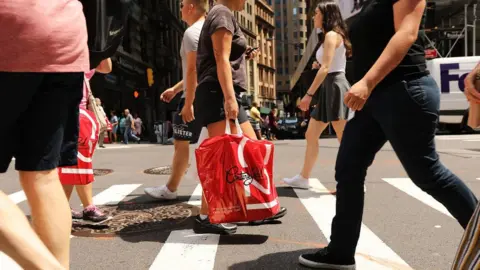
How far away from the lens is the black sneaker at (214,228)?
337 cm

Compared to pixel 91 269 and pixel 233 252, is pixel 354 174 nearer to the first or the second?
pixel 233 252

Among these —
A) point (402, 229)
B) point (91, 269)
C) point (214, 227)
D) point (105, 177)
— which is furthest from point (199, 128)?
point (105, 177)

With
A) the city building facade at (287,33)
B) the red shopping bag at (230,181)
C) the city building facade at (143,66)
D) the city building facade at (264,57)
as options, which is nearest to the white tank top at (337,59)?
the red shopping bag at (230,181)

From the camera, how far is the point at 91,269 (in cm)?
276

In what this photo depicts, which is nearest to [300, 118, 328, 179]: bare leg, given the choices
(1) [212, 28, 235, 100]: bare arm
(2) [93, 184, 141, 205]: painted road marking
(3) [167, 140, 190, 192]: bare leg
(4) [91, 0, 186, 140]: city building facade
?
(3) [167, 140, 190, 192]: bare leg

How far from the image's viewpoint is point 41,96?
6.28 ft

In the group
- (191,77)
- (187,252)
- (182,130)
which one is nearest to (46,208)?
(187,252)

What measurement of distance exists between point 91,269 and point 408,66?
2197 millimetres

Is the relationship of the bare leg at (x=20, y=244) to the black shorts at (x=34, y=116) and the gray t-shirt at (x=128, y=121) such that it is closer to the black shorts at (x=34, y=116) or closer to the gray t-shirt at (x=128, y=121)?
the black shorts at (x=34, y=116)

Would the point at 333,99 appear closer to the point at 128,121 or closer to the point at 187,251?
the point at 187,251

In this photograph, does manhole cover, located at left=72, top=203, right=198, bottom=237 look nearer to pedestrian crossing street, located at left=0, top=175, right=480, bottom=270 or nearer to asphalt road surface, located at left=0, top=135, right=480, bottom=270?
asphalt road surface, located at left=0, top=135, right=480, bottom=270

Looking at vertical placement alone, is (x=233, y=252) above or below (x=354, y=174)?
below

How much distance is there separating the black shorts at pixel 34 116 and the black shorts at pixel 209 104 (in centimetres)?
143

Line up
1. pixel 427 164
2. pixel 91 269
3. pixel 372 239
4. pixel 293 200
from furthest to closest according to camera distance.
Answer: pixel 293 200 < pixel 372 239 < pixel 91 269 < pixel 427 164
